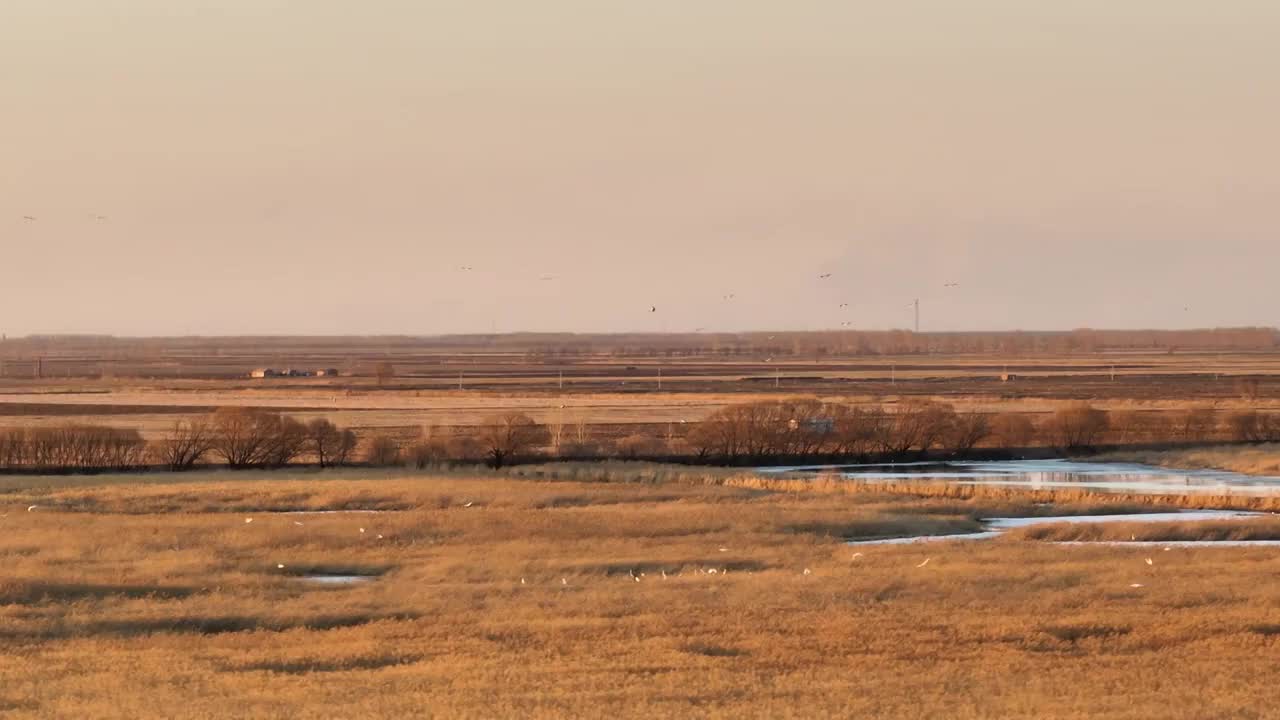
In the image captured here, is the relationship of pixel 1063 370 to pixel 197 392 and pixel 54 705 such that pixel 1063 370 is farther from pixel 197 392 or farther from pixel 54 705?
pixel 54 705

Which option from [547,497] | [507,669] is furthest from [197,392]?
[507,669]

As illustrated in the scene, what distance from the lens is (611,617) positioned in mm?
25656

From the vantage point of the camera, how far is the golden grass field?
64.0ft

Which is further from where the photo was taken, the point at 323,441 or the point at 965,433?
the point at 965,433

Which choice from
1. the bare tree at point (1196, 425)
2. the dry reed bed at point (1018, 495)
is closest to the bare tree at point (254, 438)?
the dry reed bed at point (1018, 495)

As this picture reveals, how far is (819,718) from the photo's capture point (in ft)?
59.2

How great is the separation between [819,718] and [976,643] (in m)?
5.95

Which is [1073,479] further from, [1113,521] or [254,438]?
[254,438]

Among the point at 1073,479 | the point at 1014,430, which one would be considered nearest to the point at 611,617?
the point at 1073,479

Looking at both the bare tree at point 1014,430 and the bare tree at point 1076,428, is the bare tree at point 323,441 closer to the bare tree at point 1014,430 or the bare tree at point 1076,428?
the bare tree at point 1014,430

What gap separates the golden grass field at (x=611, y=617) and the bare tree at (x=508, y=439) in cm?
1923

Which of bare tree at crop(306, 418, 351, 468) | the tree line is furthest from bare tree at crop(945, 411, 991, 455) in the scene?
bare tree at crop(306, 418, 351, 468)

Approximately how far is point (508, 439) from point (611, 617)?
3912 centimetres

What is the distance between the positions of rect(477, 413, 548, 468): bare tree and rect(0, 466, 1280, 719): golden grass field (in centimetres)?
1923
